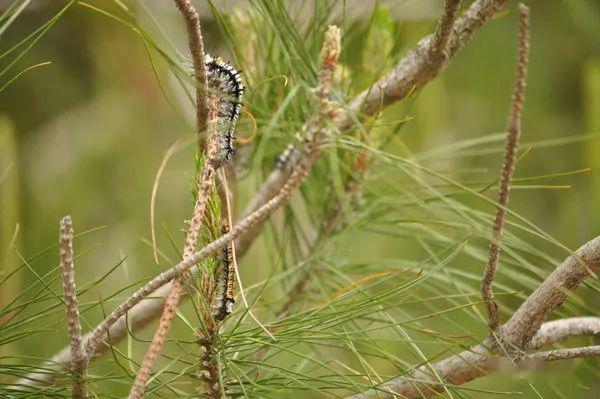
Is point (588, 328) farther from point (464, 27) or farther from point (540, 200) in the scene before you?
point (540, 200)

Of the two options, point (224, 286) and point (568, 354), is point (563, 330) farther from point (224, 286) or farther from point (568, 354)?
point (224, 286)

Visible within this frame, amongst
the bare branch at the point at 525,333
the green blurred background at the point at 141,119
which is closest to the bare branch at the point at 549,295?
the bare branch at the point at 525,333

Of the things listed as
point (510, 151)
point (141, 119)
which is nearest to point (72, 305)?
point (510, 151)

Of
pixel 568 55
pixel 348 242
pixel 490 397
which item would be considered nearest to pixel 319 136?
pixel 348 242

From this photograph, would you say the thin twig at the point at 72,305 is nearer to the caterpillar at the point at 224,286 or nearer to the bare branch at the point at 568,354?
the caterpillar at the point at 224,286

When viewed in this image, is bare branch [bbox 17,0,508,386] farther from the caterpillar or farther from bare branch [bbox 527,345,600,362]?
bare branch [bbox 527,345,600,362]

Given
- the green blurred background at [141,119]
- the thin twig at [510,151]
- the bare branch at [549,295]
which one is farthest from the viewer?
the green blurred background at [141,119]

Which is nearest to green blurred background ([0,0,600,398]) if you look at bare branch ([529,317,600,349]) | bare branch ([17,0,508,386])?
bare branch ([17,0,508,386])
